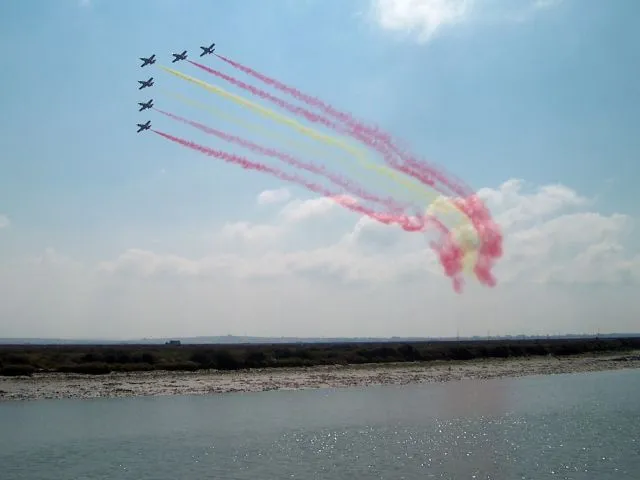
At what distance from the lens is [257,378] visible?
55812 mm

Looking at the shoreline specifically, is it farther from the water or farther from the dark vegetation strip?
the water

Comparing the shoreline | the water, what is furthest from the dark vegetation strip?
the water

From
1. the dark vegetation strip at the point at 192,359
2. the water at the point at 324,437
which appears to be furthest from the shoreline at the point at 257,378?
the water at the point at 324,437

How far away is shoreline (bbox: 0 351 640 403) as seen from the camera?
45219 mm

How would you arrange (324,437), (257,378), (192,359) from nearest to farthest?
(324,437)
(257,378)
(192,359)

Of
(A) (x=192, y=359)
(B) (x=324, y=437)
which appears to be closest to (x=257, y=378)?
(A) (x=192, y=359)

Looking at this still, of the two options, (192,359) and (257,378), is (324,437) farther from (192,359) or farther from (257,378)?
(192,359)

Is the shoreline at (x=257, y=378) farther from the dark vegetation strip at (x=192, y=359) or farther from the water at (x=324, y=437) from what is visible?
the water at (x=324, y=437)

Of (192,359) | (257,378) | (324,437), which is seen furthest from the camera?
(192,359)

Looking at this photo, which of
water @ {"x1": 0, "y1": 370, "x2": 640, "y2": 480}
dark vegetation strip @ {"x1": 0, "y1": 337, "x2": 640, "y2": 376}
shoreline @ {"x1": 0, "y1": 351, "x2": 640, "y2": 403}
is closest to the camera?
water @ {"x1": 0, "y1": 370, "x2": 640, "y2": 480}

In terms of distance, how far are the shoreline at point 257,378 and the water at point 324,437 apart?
3541mm

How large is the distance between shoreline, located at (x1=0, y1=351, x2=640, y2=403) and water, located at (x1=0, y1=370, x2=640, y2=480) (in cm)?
354

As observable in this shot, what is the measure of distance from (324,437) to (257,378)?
26.4 meters

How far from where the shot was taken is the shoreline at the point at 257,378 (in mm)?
45219
